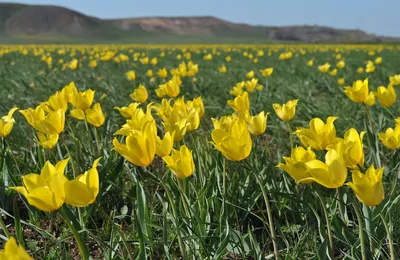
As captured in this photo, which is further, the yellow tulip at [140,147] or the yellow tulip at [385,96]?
the yellow tulip at [385,96]

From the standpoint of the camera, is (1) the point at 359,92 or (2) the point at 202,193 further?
(1) the point at 359,92

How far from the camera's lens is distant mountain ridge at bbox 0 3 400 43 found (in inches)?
3098

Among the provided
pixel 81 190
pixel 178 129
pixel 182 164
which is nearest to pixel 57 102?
pixel 178 129

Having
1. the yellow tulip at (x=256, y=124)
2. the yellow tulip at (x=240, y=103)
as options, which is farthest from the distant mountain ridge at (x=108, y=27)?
the yellow tulip at (x=256, y=124)

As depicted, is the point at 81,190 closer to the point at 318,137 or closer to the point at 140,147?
the point at 140,147

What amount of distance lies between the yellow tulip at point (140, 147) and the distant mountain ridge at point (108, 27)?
71810 millimetres

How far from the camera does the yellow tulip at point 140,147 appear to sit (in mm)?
1346

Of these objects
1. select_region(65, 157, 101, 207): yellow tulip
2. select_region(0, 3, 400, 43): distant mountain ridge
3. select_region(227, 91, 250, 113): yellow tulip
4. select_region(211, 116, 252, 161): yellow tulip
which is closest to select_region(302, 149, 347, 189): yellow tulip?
select_region(211, 116, 252, 161): yellow tulip

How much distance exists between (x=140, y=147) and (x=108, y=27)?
88841 mm

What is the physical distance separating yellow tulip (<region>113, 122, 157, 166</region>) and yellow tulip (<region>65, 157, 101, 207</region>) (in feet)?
0.61

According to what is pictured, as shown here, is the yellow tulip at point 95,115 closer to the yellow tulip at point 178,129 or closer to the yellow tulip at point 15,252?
the yellow tulip at point 178,129

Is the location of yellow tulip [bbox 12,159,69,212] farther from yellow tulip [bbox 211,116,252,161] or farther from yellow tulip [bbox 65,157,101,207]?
yellow tulip [bbox 211,116,252,161]

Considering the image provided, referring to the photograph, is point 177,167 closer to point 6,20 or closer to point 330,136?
point 330,136

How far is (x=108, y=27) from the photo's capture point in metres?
86.4
